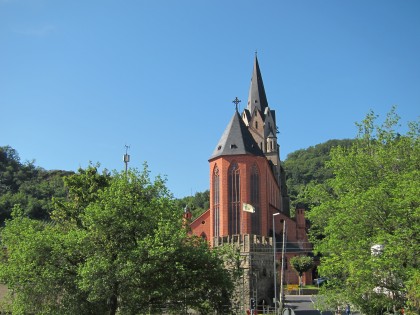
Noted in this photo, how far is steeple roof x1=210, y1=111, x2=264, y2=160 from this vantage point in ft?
227

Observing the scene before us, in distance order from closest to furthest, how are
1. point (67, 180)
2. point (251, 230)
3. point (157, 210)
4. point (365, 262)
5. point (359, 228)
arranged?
point (365, 262)
point (359, 228)
point (157, 210)
point (67, 180)
point (251, 230)

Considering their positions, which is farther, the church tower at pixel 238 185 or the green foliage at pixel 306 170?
the green foliage at pixel 306 170

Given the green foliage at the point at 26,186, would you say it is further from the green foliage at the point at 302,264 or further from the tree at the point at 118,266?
the tree at the point at 118,266

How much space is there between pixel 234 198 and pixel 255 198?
2886 millimetres

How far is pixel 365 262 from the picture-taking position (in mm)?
23766

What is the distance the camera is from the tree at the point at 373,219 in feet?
78.2

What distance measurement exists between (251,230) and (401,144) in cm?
4102

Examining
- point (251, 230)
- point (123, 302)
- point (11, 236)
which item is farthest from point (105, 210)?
point (251, 230)

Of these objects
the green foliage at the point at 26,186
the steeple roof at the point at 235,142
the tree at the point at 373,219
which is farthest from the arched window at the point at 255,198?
the green foliage at the point at 26,186

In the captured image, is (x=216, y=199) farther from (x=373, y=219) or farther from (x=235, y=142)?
(x=373, y=219)

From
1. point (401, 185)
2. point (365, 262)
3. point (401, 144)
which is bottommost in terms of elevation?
point (365, 262)

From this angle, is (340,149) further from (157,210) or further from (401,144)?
(157,210)

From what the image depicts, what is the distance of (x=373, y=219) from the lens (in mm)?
26156

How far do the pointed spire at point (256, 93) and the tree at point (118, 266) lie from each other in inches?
2691
